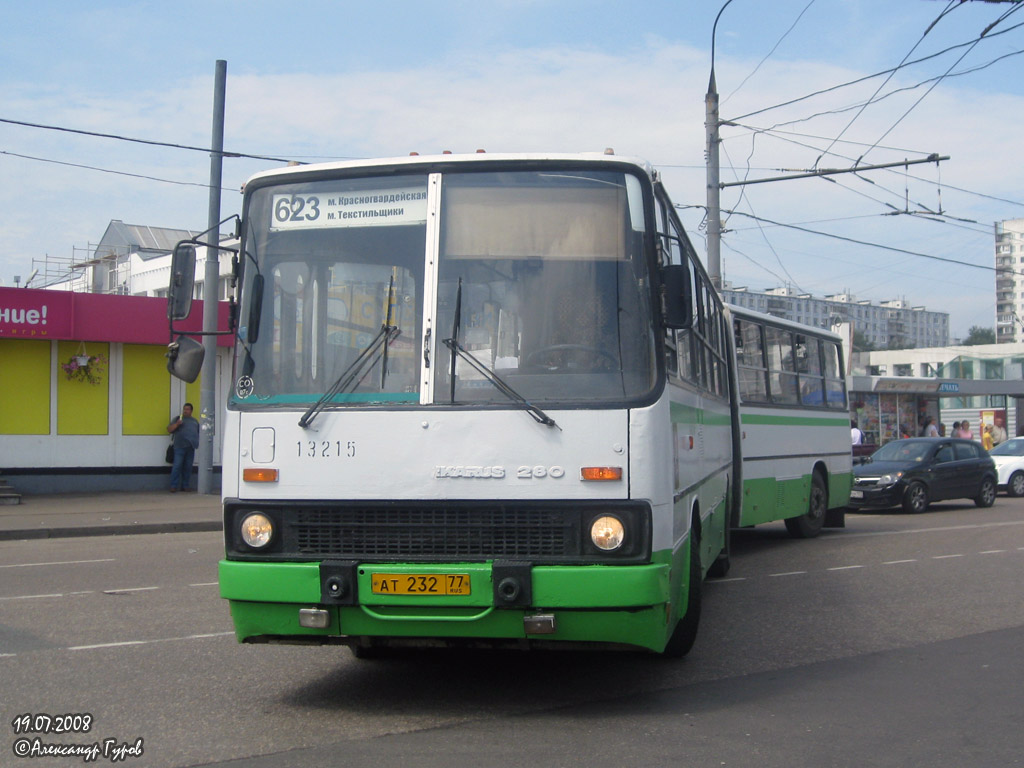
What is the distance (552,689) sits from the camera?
6.81m

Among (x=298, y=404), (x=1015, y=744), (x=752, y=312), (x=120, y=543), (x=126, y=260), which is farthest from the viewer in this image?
(x=126, y=260)

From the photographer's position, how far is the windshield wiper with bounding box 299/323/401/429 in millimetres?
6129

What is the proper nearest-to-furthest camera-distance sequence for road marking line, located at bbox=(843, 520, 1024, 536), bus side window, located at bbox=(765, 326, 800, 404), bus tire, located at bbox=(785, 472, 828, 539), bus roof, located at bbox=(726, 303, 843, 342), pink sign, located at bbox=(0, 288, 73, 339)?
1. bus roof, located at bbox=(726, 303, 843, 342)
2. bus side window, located at bbox=(765, 326, 800, 404)
3. bus tire, located at bbox=(785, 472, 828, 539)
4. road marking line, located at bbox=(843, 520, 1024, 536)
5. pink sign, located at bbox=(0, 288, 73, 339)

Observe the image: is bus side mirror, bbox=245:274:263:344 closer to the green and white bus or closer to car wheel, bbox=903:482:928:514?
Result: the green and white bus

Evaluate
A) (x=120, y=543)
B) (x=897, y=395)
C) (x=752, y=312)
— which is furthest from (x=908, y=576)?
(x=897, y=395)

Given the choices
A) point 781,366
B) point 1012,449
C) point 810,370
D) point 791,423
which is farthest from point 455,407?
point 1012,449

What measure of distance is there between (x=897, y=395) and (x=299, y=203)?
35643 mm

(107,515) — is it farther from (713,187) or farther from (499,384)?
(499,384)

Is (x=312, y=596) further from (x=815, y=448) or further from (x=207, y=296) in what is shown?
(x=207, y=296)

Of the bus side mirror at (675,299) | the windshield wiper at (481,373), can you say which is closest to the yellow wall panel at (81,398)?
the windshield wiper at (481,373)

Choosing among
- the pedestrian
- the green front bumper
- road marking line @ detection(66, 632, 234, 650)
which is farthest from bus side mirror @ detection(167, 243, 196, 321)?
the pedestrian

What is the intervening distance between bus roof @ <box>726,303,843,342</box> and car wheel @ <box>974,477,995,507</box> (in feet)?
25.2

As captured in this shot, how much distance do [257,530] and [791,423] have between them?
10.7 meters

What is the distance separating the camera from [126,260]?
4488cm
